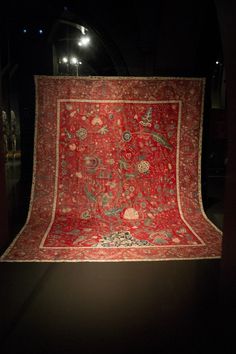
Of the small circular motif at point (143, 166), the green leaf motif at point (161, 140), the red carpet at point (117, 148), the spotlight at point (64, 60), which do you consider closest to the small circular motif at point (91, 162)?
the red carpet at point (117, 148)

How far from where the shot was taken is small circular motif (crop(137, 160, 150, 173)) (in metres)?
4.18

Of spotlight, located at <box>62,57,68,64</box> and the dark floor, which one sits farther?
spotlight, located at <box>62,57,68,64</box>

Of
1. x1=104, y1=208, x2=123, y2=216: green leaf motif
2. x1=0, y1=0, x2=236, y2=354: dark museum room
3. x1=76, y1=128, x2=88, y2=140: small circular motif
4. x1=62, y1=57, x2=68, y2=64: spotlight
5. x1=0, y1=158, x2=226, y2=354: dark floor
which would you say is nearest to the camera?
x1=0, y1=158, x2=226, y2=354: dark floor

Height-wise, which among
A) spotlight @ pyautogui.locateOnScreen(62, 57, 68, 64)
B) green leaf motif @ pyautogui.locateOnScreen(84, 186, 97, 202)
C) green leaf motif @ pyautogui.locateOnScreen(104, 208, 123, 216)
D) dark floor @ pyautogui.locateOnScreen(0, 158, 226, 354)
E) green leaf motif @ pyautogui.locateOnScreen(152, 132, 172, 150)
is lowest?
dark floor @ pyautogui.locateOnScreen(0, 158, 226, 354)

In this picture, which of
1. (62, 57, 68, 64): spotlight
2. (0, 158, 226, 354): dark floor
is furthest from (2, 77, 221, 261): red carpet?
(62, 57, 68, 64): spotlight

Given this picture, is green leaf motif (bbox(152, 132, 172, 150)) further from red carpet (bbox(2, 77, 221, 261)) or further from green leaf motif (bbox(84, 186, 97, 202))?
green leaf motif (bbox(84, 186, 97, 202))

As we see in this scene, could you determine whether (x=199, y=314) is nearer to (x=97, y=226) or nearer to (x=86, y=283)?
(x=86, y=283)

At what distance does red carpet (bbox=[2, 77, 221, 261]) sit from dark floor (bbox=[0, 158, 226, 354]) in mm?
1376

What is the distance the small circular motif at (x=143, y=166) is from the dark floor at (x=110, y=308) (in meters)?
1.62

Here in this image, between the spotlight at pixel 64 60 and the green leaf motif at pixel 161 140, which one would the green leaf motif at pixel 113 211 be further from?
the spotlight at pixel 64 60

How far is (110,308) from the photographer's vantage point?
209cm

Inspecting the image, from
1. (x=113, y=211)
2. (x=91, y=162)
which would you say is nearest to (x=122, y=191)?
(x=113, y=211)

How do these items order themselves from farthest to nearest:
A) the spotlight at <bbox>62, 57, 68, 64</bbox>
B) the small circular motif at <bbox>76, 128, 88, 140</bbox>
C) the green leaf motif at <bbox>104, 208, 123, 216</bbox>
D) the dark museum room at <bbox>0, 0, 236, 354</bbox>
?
the spotlight at <bbox>62, 57, 68, 64</bbox>, the small circular motif at <bbox>76, 128, 88, 140</bbox>, the green leaf motif at <bbox>104, 208, 123, 216</bbox>, the dark museum room at <bbox>0, 0, 236, 354</bbox>

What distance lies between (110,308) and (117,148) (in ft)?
8.12
